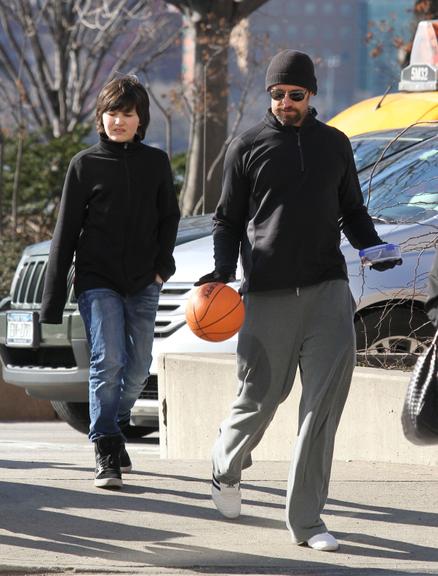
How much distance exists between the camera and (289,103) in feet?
17.6

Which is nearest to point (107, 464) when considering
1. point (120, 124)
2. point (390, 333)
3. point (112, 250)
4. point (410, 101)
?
point (112, 250)

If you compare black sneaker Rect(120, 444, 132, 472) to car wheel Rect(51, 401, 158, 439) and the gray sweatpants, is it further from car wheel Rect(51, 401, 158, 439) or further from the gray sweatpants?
car wheel Rect(51, 401, 158, 439)

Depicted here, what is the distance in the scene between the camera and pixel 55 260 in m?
6.29

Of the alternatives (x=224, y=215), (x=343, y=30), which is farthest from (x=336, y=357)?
(x=343, y=30)

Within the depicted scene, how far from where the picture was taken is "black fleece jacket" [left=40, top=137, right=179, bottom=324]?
6.29m

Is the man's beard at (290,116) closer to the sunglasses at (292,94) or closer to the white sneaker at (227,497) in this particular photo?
the sunglasses at (292,94)

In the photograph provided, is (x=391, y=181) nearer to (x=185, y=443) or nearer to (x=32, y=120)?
(x=185, y=443)

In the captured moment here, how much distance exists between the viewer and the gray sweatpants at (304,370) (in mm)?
5305

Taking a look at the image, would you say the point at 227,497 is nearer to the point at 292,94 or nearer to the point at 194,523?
the point at 194,523

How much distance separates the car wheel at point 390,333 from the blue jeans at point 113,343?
185 cm

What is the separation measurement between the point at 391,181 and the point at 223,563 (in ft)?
12.8

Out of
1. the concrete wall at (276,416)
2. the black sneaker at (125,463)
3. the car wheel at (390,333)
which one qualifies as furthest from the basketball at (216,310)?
the car wheel at (390,333)

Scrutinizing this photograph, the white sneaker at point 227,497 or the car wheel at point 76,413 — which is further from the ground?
the white sneaker at point 227,497

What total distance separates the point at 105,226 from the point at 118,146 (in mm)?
386
